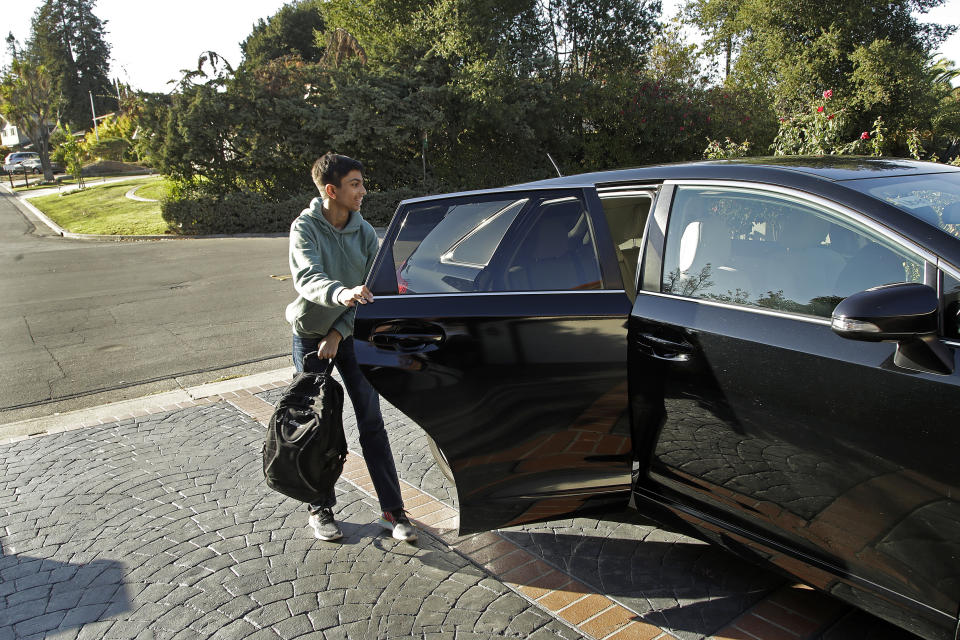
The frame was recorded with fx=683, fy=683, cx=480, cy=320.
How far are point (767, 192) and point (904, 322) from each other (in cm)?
79

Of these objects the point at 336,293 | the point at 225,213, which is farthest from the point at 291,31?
the point at 336,293

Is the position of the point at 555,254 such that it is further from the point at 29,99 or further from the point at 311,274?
the point at 29,99

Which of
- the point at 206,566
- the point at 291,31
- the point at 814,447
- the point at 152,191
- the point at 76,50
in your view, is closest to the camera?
the point at 814,447

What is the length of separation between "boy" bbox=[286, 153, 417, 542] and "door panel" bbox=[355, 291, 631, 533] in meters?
0.48

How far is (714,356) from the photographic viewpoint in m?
2.42

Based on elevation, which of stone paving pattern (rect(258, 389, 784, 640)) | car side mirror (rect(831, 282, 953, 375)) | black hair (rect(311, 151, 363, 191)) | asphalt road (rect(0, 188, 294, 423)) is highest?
black hair (rect(311, 151, 363, 191))

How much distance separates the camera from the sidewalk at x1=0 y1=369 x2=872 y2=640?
274cm

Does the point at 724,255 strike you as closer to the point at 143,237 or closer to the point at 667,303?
the point at 667,303

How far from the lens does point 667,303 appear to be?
8.63ft

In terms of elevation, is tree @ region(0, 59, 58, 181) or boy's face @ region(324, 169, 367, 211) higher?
tree @ region(0, 59, 58, 181)

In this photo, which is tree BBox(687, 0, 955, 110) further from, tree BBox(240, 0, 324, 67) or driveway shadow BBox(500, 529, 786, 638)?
tree BBox(240, 0, 324, 67)

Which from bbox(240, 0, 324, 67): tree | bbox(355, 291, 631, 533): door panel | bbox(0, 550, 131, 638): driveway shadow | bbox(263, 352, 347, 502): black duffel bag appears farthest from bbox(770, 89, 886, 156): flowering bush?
bbox(240, 0, 324, 67): tree

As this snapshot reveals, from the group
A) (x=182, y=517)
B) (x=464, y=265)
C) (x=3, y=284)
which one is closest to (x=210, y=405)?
(x=182, y=517)

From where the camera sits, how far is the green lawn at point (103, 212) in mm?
20719
